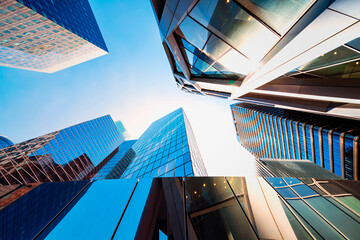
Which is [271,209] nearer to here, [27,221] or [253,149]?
[27,221]

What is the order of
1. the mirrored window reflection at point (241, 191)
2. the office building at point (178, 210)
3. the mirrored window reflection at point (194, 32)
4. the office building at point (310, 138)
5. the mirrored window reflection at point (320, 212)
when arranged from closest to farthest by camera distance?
1. the office building at point (178, 210)
2. the mirrored window reflection at point (320, 212)
3. the mirrored window reflection at point (241, 191)
4. the mirrored window reflection at point (194, 32)
5. the office building at point (310, 138)

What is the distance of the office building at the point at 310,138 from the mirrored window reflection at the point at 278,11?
41629mm

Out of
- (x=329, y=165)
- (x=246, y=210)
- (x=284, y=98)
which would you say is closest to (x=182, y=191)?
(x=246, y=210)

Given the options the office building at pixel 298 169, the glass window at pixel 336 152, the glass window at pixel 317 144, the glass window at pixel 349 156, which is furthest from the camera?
the office building at pixel 298 169

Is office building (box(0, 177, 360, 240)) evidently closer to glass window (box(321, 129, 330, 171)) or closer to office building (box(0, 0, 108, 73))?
glass window (box(321, 129, 330, 171))

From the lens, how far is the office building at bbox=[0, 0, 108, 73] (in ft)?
108

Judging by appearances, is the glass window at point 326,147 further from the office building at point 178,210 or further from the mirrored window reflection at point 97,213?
the mirrored window reflection at point 97,213

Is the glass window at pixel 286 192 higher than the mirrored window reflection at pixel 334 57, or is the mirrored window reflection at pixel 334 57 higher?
the mirrored window reflection at pixel 334 57

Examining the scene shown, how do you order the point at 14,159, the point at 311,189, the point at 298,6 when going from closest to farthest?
the point at 311,189
the point at 298,6
the point at 14,159

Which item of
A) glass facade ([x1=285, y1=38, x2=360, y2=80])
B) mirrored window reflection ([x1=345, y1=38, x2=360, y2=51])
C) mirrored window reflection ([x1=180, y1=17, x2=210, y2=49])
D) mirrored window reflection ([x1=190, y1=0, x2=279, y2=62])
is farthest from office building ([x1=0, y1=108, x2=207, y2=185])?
mirrored window reflection ([x1=345, y1=38, x2=360, y2=51])

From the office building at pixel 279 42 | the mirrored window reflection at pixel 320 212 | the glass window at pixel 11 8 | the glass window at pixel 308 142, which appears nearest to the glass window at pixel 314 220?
the mirrored window reflection at pixel 320 212

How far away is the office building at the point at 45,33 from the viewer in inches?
1302

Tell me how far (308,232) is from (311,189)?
6.61ft

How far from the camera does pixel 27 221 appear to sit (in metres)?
2.76
